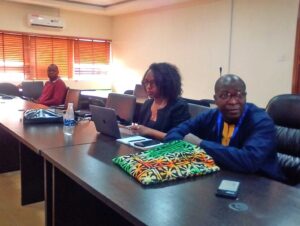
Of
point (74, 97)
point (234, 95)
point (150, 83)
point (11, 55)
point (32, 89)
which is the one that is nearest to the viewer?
point (234, 95)

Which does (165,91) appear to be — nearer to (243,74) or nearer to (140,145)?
(140,145)

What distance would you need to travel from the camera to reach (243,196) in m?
1.20

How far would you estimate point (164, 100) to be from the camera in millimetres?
2480

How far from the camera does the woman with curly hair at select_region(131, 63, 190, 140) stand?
2.36m

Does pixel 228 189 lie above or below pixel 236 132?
below

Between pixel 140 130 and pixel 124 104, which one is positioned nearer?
pixel 140 130

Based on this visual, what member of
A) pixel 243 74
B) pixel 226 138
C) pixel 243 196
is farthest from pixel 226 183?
pixel 243 74

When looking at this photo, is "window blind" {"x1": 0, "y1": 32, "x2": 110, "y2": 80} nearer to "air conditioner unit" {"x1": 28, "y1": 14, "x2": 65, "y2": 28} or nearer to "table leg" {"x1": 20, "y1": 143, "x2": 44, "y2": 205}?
"air conditioner unit" {"x1": 28, "y1": 14, "x2": 65, "y2": 28}

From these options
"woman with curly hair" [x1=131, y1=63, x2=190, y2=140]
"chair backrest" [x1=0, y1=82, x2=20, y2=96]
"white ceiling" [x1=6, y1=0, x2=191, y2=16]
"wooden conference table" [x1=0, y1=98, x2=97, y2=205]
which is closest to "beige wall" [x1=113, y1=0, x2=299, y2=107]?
"white ceiling" [x1=6, y1=0, x2=191, y2=16]

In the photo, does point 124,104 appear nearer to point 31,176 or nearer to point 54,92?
point 31,176

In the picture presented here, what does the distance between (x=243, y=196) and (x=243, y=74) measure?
406 cm

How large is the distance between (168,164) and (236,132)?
1.71 feet

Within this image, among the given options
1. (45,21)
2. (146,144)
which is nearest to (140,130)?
(146,144)

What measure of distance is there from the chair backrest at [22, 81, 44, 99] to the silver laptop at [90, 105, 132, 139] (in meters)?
4.20
